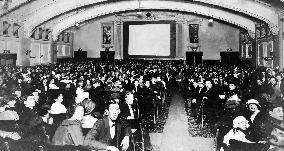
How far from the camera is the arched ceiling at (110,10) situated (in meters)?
20.7

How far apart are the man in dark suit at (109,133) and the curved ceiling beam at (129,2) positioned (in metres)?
17.6

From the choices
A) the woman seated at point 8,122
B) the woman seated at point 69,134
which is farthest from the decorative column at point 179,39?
the woman seated at point 69,134

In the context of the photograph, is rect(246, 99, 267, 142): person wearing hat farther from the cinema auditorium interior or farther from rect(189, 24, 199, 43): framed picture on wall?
rect(189, 24, 199, 43): framed picture on wall

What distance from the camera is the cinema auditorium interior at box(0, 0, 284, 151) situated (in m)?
5.89

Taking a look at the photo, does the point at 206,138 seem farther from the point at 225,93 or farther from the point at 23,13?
the point at 23,13

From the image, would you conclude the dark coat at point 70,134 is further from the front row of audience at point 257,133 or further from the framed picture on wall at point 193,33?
the framed picture on wall at point 193,33

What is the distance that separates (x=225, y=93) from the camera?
10.6 meters

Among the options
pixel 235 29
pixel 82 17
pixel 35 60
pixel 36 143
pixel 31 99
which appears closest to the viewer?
pixel 36 143

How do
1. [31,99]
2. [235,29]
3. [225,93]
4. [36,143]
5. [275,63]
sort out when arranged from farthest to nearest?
[235,29]
[275,63]
[225,93]
[31,99]
[36,143]

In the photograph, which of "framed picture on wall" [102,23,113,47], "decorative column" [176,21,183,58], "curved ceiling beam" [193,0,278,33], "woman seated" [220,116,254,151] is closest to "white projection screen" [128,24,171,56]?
"decorative column" [176,21,183,58]

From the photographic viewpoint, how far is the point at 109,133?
14.8 ft

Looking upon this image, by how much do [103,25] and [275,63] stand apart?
18.1 m

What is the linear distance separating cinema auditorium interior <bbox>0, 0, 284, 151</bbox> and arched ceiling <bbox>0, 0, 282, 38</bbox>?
0.08 meters

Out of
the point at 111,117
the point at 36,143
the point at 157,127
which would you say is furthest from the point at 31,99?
the point at 157,127
